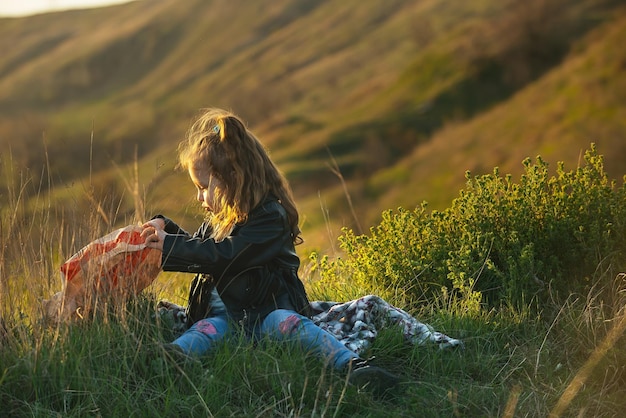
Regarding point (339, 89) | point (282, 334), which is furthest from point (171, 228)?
point (339, 89)

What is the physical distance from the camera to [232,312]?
4.27 metres

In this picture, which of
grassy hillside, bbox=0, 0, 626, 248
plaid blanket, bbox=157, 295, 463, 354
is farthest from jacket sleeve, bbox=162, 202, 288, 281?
grassy hillside, bbox=0, 0, 626, 248

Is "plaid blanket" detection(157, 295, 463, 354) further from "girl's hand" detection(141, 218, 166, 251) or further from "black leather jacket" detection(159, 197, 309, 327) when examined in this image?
"girl's hand" detection(141, 218, 166, 251)

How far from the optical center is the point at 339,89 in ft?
291

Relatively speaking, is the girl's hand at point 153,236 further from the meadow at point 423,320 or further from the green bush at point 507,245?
the green bush at point 507,245

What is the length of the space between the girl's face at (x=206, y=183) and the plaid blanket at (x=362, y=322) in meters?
0.60

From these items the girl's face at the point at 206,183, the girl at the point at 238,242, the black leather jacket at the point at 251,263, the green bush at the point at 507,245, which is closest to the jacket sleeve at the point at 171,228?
the girl at the point at 238,242

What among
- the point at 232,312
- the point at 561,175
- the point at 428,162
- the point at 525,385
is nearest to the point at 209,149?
the point at 232,312

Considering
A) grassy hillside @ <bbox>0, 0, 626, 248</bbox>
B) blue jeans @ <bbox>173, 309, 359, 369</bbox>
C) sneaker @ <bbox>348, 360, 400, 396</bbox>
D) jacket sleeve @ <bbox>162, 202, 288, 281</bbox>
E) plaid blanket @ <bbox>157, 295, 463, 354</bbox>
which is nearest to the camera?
sneaker @ <bbox>348, 360, 400, 396</bbox>

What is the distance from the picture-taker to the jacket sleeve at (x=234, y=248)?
408 cm

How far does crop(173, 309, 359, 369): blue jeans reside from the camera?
3.88 meters

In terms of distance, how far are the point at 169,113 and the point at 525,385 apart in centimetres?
10082

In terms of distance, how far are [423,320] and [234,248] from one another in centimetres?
116

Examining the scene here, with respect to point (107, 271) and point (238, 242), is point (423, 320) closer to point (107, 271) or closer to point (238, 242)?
point (238, 242)
